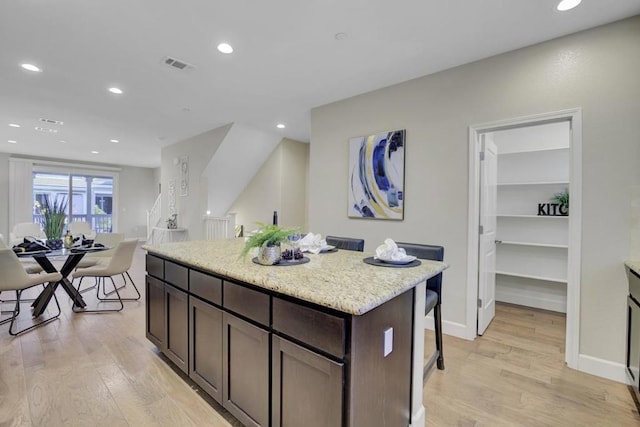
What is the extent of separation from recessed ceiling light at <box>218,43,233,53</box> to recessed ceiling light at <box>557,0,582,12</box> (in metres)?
2.56

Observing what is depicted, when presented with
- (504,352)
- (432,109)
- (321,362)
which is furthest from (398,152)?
(321,362)

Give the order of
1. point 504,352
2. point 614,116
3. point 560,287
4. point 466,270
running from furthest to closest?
point 560,287 → point 466,270 → point 504,352 → point 614,116

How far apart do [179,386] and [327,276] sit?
143cm

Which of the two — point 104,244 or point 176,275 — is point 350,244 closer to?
point 176,275

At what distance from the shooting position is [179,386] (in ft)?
6.73

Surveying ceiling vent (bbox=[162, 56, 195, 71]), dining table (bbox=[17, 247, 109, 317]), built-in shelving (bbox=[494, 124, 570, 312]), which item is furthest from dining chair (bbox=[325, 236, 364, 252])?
dining table (bbox=[17, 247, 109, 317])

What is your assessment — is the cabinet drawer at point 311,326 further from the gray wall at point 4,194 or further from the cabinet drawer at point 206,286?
the gray wall at point 4,194

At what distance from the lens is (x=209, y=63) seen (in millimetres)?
3006

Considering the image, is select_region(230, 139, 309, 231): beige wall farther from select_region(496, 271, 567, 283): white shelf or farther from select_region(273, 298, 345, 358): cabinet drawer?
select_region(273, 298, 345, 358): cabinet drawer

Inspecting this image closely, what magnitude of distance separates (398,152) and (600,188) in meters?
1.72

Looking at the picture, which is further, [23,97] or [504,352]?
[23,97]

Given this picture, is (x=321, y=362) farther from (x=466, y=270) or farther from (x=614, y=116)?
(x=614, y=116)

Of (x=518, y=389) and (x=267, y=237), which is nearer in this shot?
(x=267, y=237)

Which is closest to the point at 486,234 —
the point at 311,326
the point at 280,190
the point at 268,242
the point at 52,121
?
the point at 268,242
